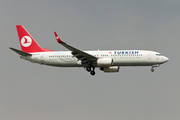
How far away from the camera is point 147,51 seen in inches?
2271

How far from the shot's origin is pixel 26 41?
63.3 metres

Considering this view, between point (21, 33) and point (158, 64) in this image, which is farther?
point (21, 33)

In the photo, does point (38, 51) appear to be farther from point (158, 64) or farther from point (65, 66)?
point (158, 64)

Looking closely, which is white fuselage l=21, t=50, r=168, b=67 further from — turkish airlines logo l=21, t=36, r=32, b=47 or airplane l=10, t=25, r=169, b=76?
turkish airlines logo l=21, t=36, r=32, b=47

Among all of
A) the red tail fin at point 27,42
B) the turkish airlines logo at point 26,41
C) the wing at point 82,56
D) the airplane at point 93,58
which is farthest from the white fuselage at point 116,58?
the turkish airlines logo at point 26,41

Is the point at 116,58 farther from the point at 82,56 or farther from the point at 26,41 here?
the point at 26,41

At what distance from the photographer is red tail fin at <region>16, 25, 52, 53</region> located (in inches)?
2447

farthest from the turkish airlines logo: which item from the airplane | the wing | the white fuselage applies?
the wing

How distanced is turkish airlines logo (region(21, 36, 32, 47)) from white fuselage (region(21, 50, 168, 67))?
14.6 ft

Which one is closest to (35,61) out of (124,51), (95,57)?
(95,57)

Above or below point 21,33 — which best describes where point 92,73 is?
below

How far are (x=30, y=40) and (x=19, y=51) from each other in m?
5.17

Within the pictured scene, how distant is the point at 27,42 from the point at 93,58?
1357 centimetres

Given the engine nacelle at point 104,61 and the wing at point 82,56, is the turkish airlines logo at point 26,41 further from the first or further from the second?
the engine nacelle at point 104,61
